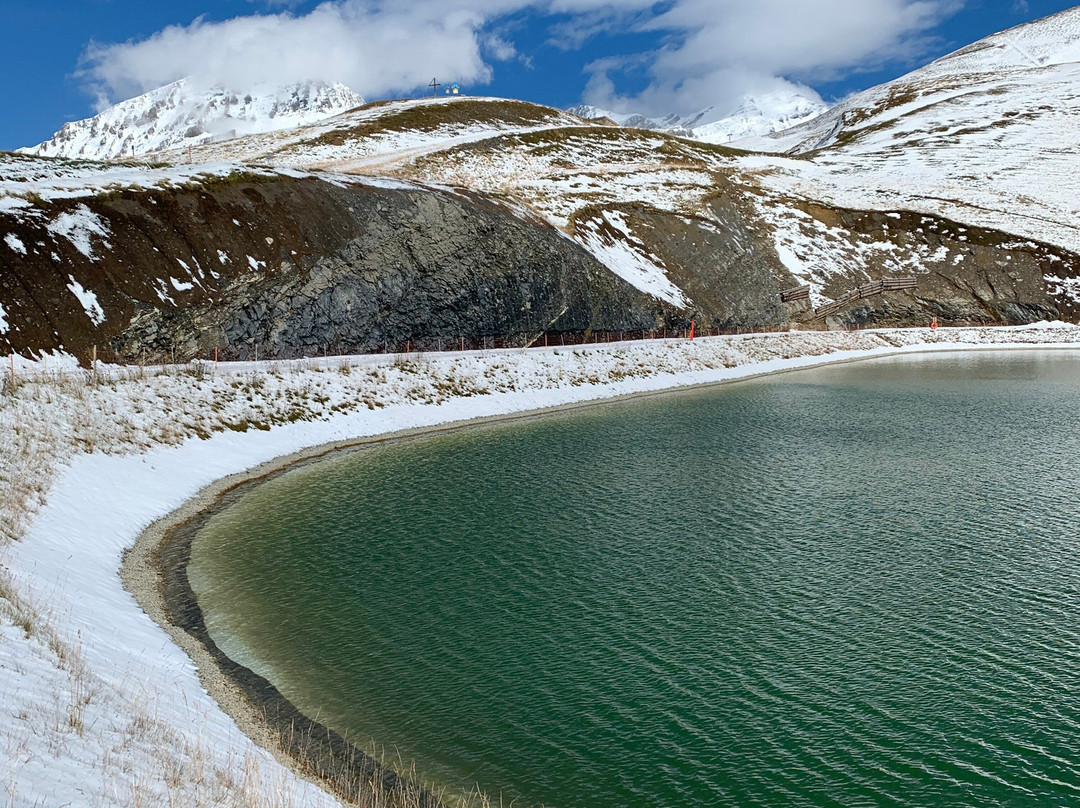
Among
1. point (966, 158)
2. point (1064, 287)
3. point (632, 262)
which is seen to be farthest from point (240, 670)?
point (966, 158)

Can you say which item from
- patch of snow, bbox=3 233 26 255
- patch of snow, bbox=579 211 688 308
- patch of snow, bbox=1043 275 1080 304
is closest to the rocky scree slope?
patch of snow, bbox=3 233 26 255

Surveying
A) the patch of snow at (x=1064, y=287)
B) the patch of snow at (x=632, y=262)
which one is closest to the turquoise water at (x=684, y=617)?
the patch of snow at (x=632, y=262)

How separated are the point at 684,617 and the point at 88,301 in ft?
110

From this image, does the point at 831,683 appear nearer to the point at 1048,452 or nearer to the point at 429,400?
the point at 1048,452

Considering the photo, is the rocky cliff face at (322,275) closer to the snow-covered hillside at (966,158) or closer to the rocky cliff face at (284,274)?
the rocky cliff face at (284,274)

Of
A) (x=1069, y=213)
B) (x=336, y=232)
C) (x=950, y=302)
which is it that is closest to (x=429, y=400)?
(x=336, y=232)

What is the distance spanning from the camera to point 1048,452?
31.5 m

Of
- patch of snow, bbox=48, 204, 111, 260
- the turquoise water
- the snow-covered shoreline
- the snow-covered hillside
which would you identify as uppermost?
the snow-covered hillside

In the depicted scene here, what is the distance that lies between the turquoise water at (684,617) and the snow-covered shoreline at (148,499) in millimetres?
2081

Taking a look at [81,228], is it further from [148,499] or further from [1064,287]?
[1064,287]

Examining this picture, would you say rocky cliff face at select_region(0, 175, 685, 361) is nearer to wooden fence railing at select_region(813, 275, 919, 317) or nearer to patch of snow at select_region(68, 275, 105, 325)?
patch of snow at select_region(68, 275, 105, 325)

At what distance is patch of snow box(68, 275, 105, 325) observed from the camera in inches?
1483

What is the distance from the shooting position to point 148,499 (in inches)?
984

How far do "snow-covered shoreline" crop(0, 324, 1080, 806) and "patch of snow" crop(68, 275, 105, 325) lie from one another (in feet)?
20.1
